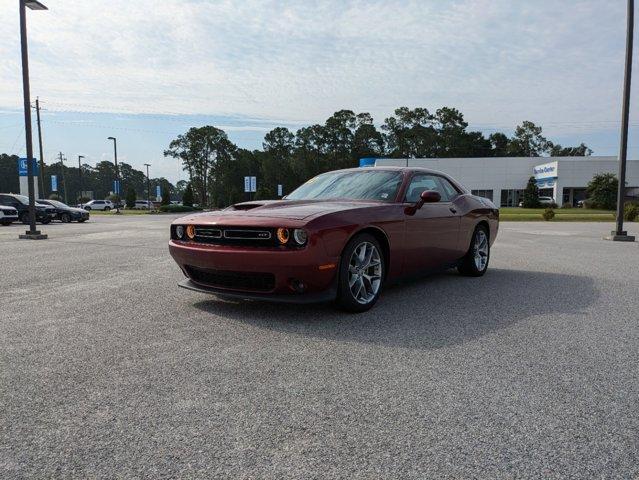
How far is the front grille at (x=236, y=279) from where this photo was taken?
4156 mm

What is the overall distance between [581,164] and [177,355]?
6243cm

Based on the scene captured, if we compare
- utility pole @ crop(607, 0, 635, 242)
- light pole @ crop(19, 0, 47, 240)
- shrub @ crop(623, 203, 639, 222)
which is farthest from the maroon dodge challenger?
shrub @ crop(623, 203, 639, 222)

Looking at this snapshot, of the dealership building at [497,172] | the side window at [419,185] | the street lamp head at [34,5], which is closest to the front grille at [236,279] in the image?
the side window at [419,185]

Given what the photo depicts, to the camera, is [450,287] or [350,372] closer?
[350,372]

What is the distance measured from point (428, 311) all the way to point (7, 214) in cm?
2358

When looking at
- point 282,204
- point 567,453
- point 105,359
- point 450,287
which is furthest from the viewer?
point 450,287

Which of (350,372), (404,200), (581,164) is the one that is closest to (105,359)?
(350,372)

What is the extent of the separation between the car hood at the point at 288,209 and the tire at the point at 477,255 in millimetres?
2322

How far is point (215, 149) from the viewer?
9725 centimetres

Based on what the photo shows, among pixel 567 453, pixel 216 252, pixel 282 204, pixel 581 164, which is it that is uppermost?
pixel 581 164

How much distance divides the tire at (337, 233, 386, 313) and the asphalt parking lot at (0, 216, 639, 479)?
195 millimetres

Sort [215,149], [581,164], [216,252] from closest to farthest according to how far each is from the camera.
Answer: [216,252] → [581,164] → [215,149]

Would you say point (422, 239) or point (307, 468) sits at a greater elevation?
point (422, 239)

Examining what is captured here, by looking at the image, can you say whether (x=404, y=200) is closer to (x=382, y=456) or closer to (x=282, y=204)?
(x=282, y=204)
